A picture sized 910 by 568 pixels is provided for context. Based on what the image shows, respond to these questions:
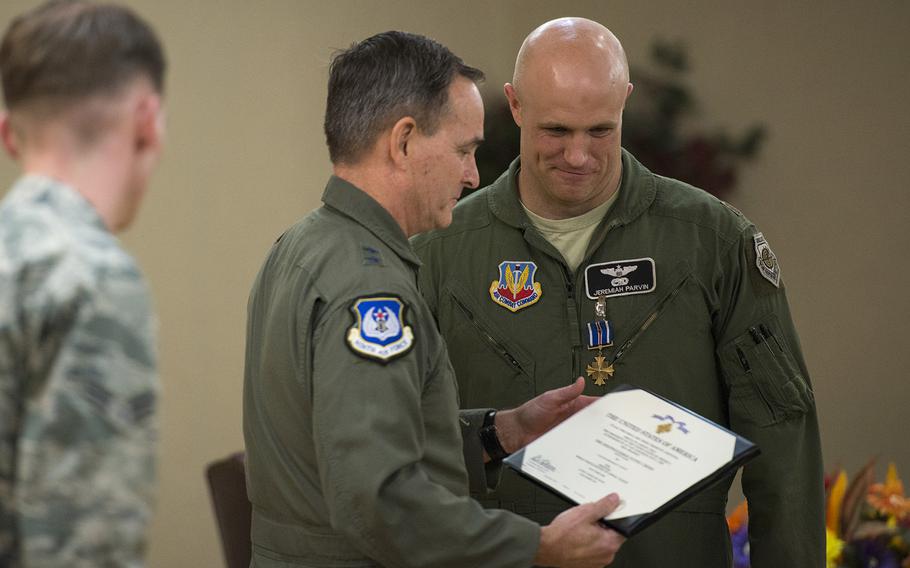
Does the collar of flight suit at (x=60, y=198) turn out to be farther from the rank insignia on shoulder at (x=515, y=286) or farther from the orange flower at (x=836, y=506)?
the orange flower at (x=836, y=506)

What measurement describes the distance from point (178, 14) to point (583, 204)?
2102 mm

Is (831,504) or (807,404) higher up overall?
(807,404)

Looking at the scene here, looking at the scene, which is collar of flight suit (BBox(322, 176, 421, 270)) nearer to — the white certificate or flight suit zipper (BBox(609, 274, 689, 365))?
the white certificate

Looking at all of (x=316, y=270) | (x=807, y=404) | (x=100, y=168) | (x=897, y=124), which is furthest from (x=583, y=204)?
(x=897, y=124)

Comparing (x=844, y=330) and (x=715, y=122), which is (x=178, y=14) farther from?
(x=844, y=330)

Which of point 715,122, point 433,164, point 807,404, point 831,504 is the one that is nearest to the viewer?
point 433,164

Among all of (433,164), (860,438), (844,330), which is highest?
(433,164)

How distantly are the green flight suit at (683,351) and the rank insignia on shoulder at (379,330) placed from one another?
0.74 meters

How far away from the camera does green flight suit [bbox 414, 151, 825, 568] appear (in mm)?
2152

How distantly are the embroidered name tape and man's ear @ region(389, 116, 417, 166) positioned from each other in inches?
25.3

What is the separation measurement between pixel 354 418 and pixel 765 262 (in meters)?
1.08

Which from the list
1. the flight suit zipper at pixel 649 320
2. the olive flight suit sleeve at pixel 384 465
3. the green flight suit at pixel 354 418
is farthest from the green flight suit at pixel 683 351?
the olive flight suit sleeve at pixel 384 465

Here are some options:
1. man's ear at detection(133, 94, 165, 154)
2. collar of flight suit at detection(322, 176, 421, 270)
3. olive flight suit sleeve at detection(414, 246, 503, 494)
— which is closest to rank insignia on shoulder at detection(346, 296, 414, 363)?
collar of flight suit at detection(322, 176, 421, 270)

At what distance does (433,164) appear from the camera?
5.57ft
